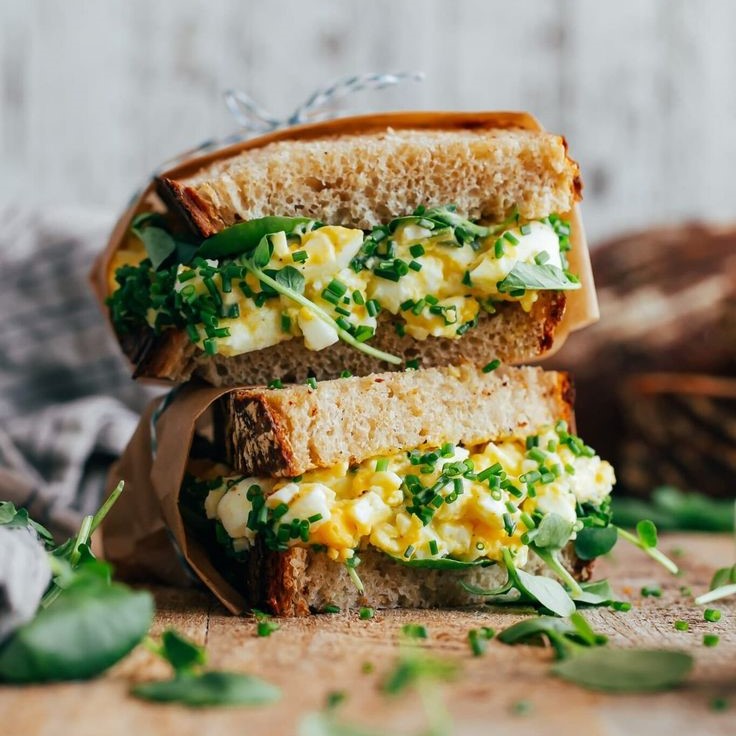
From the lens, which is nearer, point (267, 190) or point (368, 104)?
point (267, 190)

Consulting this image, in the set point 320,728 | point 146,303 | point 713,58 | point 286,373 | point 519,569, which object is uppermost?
point 713,58

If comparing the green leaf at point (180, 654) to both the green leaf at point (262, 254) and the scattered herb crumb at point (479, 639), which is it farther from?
the green leaf at point (262, 254)

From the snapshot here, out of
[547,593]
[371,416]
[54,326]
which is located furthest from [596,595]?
[54,326]

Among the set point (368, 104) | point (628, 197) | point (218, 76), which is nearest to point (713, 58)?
point (628, 197)

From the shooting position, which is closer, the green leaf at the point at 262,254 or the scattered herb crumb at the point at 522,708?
the scattered herb crumb at the point at 522,708

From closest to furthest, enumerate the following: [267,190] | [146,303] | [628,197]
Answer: [267,190] → [146,303] → [628,197]

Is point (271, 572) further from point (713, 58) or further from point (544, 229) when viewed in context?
point (713, 58)

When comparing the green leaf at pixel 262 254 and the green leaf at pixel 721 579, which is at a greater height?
the green leaf at pixel 262 254

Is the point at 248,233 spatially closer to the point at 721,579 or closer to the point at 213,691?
the point at 213,691

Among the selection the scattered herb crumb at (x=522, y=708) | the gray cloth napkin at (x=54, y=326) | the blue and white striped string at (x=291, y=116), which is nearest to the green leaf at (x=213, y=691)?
the scattered herb crumb at (x=522, y=708)

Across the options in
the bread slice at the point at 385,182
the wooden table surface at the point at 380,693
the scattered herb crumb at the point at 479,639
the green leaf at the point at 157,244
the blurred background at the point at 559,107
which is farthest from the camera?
the blurred background at the point at 559,107
